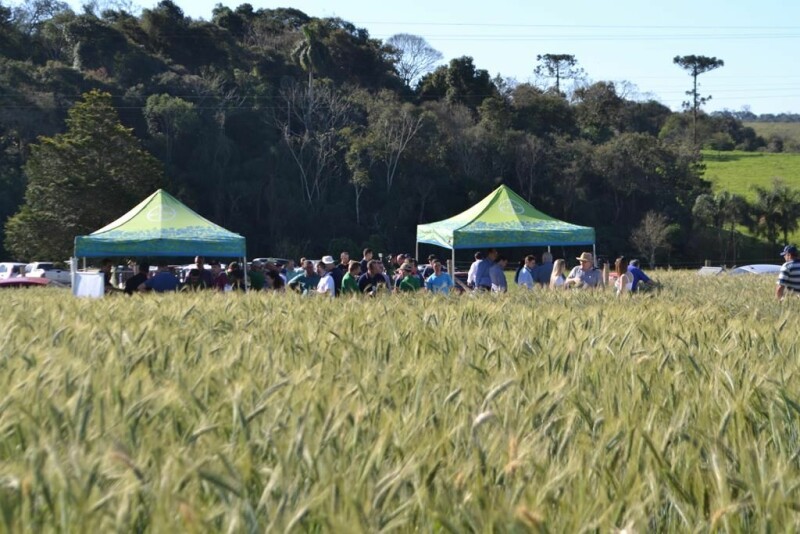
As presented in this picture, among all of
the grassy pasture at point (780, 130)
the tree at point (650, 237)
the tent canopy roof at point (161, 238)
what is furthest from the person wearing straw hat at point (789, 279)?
the grassy pasture at point (780, 130)

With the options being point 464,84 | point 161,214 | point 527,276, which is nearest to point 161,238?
point 161,214

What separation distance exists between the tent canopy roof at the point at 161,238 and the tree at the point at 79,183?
24171 millimetres

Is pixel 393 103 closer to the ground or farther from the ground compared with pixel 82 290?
farther from the ground

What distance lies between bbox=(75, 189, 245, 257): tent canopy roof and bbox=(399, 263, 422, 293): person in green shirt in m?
3.78

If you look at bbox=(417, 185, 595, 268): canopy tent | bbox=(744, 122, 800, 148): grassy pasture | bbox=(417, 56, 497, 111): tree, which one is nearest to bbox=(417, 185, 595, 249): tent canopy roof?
bbox=(417, 185, 595, 268): canopy tent

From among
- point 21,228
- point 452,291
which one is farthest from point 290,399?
point 21,228

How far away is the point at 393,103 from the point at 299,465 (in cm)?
6265

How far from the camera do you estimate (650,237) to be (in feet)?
190

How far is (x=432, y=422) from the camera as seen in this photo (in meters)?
2.81

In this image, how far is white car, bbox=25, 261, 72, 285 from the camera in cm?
3619

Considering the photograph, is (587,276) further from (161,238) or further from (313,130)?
(313,130)

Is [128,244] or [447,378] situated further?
[128,244]

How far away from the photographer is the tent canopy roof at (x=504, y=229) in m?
19.5

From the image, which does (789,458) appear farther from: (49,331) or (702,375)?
(49,331)
